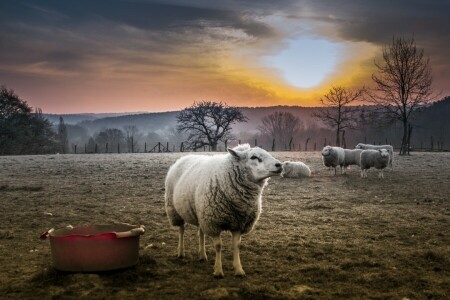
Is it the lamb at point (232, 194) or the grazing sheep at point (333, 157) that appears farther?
the grazing sheep at point (333, 157)

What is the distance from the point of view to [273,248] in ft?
26.6

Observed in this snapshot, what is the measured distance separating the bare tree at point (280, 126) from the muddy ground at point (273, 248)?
10250cm

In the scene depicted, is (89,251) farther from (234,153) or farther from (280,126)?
(280,126)

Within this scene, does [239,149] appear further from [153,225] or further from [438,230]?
[438,230]

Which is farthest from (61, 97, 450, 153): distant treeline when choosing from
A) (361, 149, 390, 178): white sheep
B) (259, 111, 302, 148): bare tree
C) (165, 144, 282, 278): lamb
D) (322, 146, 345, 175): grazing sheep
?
(165, 144, 282, 278): lamb

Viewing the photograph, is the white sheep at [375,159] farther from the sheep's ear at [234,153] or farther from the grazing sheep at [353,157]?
the sheep's ear at [234,153]

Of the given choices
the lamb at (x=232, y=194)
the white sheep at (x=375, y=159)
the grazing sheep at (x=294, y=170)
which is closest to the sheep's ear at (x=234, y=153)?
the lamb at (x=232, y=194)

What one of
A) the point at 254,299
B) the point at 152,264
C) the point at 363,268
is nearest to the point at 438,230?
the point at 363,268

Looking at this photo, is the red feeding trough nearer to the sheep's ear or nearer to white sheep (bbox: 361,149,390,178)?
the sheep's ear

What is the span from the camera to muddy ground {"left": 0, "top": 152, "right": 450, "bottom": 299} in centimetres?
584

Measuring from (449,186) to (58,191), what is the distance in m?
15.8

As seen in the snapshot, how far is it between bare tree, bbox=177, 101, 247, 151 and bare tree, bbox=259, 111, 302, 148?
1729 inches

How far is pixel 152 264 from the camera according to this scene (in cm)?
705

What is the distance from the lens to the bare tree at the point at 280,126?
11825 centimetres
